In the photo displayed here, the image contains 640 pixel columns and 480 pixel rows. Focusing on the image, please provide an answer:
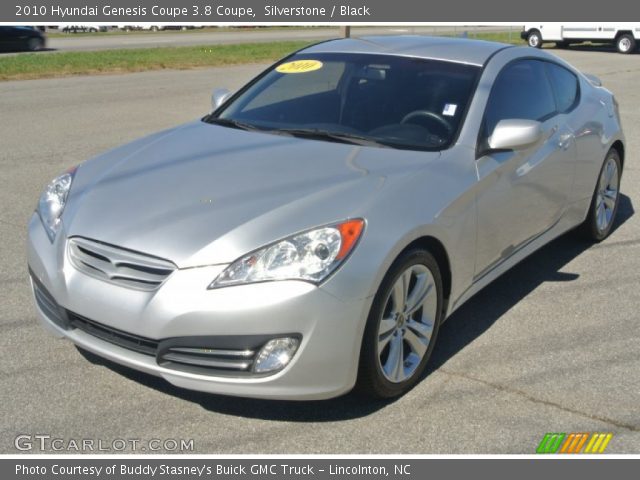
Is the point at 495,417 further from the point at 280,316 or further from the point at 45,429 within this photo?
the point at 45,429

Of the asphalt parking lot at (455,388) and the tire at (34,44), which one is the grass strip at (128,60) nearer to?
the tire at (34,44)

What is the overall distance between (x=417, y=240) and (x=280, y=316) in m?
0.88

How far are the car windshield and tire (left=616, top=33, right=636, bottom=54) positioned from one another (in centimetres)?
2630

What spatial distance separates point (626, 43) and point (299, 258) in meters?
28.6

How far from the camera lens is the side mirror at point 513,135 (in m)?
4.57

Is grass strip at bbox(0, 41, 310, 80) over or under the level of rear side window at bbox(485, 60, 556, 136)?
under

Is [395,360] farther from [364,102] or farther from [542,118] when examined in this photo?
[542,118]

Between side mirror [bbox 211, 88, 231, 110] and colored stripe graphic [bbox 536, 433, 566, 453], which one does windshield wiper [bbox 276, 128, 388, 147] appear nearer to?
side mirror [bbox 211, 88, 231, 110]

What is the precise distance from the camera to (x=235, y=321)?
344 cm

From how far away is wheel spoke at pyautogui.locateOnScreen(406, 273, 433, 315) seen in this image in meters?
4.05

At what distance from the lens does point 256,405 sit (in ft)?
13.0

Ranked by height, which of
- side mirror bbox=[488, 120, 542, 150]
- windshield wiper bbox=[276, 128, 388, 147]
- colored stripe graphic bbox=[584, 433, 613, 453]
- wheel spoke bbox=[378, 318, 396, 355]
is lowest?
colored stripe graphic bbox=[584, 433, 613, 453]

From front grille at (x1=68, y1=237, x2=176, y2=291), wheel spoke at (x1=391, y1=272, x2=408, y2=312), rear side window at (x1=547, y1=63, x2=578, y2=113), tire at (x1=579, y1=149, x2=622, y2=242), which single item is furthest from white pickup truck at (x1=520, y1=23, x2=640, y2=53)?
front grille at (x1=68, y1=237, x2=176, y2=291)

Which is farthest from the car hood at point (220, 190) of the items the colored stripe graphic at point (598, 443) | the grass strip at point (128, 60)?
the grass strip at point (128, 60)
